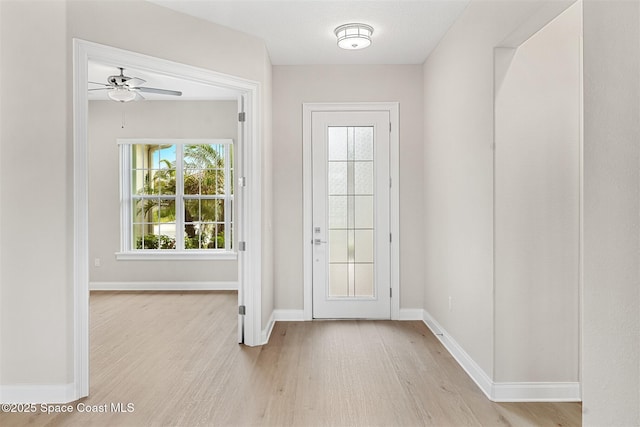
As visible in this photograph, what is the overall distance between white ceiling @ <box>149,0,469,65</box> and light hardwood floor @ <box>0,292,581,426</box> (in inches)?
106

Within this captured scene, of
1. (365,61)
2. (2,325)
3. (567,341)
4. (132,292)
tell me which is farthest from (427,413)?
(132,292)

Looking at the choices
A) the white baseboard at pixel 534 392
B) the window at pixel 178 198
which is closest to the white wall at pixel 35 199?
the white baseboard at pixel 534 392

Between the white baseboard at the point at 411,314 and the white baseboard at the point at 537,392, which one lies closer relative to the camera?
the white baseboard at the point at 537,392

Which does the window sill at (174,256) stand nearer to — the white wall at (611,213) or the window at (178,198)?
the window at (178,198)

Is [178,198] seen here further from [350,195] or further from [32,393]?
[32,393]

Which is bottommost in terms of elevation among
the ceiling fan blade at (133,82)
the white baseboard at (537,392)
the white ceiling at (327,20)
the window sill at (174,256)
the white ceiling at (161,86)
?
the white baseboard at (537,392)

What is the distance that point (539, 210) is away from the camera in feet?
8.74

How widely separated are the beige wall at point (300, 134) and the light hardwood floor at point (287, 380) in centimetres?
68

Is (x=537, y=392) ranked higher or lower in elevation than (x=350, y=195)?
lower

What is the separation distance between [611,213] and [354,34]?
8.59 feet

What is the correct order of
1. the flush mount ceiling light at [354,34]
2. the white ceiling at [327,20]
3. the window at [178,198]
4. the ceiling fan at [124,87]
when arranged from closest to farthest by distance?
the white ceiling at [327,20], the flush mount ceiling light at [354,34], the ceiling fan at [124,87], the window at [178,198]

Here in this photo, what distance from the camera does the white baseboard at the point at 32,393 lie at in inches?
103

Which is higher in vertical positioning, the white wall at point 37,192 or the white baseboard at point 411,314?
the white wall at point 37,192

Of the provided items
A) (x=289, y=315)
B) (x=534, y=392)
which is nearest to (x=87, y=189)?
(x=289, y=315)
